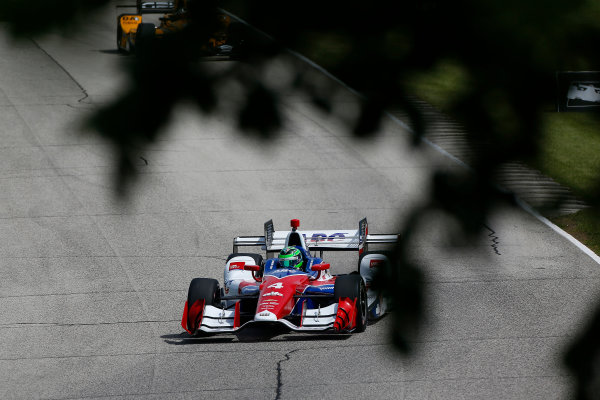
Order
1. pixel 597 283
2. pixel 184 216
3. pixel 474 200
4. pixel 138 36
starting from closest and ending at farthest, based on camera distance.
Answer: pixel 138 36 < pixel 474 200 < pixel 597 283 < pixel 184 216

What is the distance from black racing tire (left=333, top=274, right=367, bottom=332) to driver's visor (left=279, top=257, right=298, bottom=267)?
820 mm

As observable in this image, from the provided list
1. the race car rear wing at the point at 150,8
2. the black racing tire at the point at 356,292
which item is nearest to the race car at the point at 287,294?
the black racing tire at the point at 356,292

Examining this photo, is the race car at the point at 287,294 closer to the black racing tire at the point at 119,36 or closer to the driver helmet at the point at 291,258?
the driver helmet at the point at 291,258

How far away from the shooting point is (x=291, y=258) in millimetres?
11867

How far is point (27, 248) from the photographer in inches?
620

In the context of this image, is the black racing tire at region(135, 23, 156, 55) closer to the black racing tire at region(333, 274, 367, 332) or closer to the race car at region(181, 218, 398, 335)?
the race car at region(181, 218, 398, 335)

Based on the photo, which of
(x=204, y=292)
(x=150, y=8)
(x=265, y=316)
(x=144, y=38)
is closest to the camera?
(x=144, y=38)


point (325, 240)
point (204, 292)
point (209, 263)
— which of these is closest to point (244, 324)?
point (204, 292)

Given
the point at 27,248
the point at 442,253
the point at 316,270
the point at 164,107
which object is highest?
the point at 164,107

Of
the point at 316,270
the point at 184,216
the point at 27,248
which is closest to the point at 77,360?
the point at 316,270

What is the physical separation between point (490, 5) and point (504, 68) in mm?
178

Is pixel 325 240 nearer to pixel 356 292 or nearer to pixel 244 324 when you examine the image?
pixel 356 292

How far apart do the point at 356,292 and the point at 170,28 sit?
343 inches

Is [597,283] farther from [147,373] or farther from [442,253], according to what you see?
[442,253]
